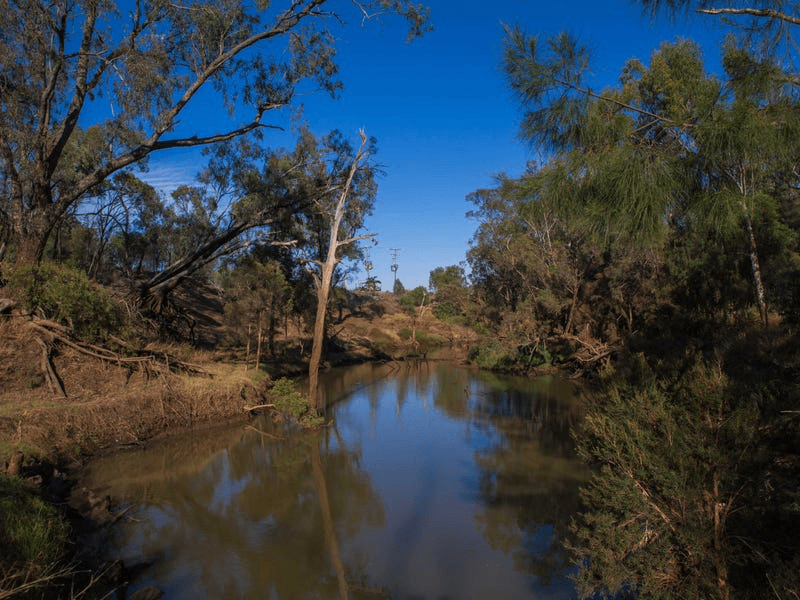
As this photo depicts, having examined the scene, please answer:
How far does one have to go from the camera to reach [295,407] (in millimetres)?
12422

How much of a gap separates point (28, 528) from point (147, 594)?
54.2 inches

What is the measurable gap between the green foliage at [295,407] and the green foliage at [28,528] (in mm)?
6552

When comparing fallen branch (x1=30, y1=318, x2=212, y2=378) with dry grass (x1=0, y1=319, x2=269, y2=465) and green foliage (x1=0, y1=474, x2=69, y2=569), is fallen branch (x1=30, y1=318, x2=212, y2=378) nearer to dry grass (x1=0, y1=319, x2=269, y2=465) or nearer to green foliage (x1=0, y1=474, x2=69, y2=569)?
dry grass (x1=0, y1=319, x2=269, y2=465)

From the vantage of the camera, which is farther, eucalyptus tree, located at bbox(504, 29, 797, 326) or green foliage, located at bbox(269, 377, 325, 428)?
green foliage, located at bbox(269, 377, 325, 428)

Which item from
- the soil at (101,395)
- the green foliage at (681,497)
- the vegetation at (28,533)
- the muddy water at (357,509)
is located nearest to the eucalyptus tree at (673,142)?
the green foliage at (681,497)

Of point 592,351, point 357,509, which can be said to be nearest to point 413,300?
point 592,351

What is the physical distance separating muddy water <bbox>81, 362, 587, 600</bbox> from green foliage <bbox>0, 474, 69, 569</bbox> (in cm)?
100

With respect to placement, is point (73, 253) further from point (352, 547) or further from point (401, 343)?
point (352, 547)

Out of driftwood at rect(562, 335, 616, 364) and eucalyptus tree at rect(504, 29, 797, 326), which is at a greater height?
eucalyptus tree at rect(504, 29, 797, 326)

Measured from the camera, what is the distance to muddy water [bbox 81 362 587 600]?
19.6ft

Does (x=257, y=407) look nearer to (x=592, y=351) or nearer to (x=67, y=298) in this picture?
(x=67, y=298)

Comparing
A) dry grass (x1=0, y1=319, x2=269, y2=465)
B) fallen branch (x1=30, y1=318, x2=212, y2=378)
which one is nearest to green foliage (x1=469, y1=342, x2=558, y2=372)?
dry grass (x1=0, y1=319, x2=269, y2=465)

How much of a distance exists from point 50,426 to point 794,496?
10.8m

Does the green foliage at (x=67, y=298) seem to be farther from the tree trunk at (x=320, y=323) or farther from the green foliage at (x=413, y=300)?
the green foliage at (x=413, y=300)
